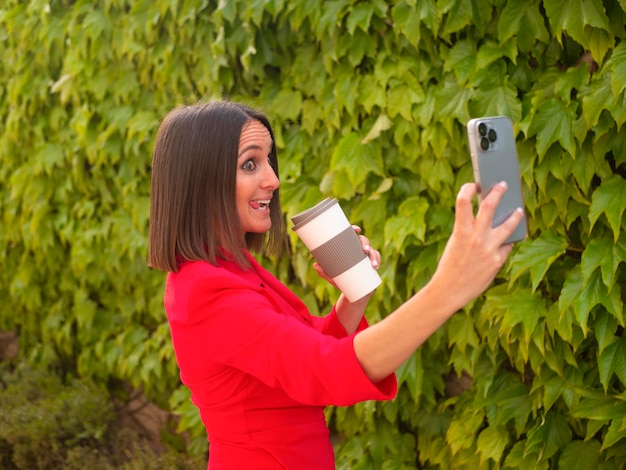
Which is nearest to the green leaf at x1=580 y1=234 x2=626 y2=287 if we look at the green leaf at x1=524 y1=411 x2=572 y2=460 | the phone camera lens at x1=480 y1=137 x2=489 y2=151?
the green leaf at x1=524 y1=411 x2=572 y2=460

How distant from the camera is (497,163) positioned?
1.10m

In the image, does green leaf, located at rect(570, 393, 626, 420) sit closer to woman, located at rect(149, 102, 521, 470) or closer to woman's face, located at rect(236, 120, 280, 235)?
woman, located at rect(149, 102, 521, 470)

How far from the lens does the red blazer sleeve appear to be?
1.16m

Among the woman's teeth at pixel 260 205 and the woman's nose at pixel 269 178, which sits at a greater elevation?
the woman's nose at pixel 269 178

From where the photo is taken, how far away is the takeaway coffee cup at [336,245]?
1.45m

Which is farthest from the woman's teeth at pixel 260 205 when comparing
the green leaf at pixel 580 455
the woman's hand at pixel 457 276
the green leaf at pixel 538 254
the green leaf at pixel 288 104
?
the green leaf at pixel 288 104

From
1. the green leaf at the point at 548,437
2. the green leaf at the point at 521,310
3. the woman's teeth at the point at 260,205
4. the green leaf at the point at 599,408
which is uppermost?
the woman's teeth at the point at 260,205

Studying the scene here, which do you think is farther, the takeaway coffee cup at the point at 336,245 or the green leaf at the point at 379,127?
the green leaf at the point at 379,127

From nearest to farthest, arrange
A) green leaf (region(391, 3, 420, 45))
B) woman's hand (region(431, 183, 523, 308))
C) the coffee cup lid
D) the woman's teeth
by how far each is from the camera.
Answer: woman's hand (region(431, 183, 523, 308))
the coffee cup lid
the woman's teeth
green leaf (region(391, 3, 420, 45))

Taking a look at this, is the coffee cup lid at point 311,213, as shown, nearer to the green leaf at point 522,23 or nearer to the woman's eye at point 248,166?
the woman's eye at point 248,166

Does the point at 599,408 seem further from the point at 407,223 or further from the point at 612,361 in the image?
the point at 407,223

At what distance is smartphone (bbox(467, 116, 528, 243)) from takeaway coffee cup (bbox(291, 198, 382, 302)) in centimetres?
38

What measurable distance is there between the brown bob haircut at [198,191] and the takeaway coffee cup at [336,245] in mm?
138

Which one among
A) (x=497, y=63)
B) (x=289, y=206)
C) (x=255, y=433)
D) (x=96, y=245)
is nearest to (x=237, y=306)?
(x=255, y=433)
